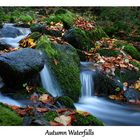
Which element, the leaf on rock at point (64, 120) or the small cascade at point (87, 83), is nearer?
the leaf on rock at point (64, 120)

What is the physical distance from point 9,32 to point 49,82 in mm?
1620

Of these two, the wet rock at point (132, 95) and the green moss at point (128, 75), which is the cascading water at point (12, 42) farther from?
the wet rock at point (132, 95)

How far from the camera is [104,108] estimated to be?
5129 millimetres

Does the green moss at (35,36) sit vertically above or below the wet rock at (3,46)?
above

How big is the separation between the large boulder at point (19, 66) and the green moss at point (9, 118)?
0.74 meters

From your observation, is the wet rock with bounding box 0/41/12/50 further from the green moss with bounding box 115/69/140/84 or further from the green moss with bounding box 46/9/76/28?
the green moss with bounding box 46/9/76/28

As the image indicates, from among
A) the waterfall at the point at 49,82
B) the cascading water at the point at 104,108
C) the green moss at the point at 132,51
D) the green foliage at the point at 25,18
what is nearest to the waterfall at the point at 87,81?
the cascading water at the point at 104,108

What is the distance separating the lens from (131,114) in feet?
16.4

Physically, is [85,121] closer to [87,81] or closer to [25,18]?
[87,81]

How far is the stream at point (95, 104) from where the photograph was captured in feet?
15.5

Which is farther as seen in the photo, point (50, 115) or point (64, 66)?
point (64, 66)

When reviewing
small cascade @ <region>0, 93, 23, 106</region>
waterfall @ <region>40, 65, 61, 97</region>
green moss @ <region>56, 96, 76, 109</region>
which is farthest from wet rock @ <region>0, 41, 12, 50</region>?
green moss @ <region>56, 96, 76, 109</region>

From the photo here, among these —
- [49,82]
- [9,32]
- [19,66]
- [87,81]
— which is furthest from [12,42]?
[19,66]
